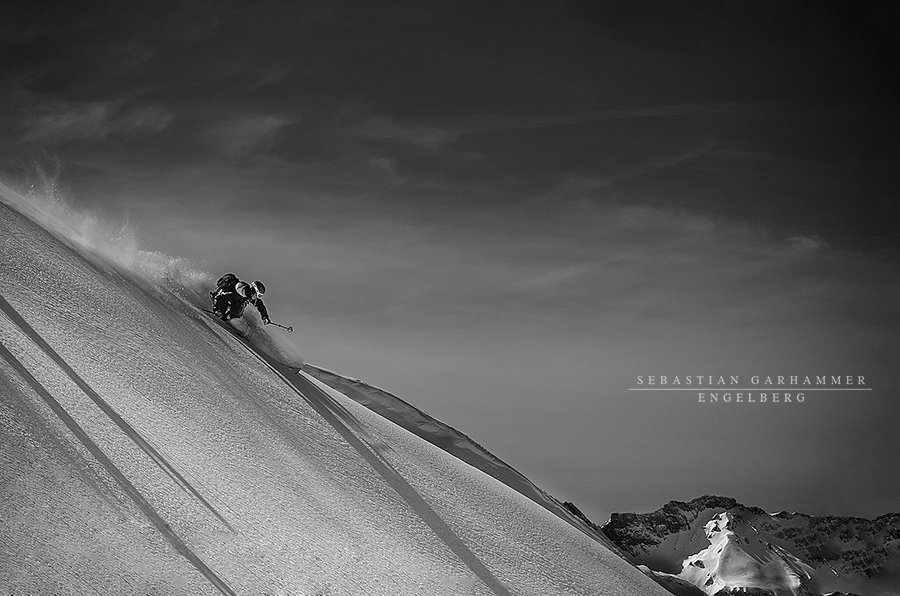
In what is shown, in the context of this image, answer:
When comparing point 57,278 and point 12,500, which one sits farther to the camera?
point 57,278

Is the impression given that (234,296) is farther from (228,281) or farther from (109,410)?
(109,410)

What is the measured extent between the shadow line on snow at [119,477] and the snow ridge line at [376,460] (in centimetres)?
783

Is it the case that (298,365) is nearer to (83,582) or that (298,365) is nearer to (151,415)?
(151,415)

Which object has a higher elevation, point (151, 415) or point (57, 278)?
point (57, 278)

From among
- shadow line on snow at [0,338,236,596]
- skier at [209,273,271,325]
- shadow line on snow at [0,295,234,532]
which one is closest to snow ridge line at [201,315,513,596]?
skier at [209,273,271,325]

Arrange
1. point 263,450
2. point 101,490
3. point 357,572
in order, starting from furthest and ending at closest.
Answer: point 263,450
point 357,572
point 101,490


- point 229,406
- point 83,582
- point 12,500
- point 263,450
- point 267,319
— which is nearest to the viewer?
point 83,582

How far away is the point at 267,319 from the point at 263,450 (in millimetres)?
7783

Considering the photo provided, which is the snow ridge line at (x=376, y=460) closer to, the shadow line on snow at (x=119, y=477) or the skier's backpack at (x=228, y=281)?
the skier's backpack at (x=228, y=281)

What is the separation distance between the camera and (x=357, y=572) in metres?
16.0

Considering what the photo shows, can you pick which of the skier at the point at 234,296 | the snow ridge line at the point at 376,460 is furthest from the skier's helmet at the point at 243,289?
the snow ridge line at the point at 376,460

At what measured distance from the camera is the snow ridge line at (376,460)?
19.7 m

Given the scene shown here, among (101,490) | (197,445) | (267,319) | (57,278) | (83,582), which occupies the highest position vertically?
(267,319)

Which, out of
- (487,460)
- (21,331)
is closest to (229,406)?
(21,331)
